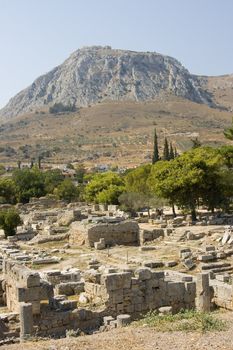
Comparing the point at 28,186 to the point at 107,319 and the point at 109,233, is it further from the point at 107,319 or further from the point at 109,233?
the point at 107,319

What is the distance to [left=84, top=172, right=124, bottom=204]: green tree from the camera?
56.0m

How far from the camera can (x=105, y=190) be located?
190 feet

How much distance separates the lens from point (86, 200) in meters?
63.8

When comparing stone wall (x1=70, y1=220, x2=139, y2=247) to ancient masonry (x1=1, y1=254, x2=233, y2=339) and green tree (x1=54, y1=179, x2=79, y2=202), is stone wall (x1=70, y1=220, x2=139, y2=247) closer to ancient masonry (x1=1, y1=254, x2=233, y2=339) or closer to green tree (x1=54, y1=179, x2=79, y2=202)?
ancient masonry (x1=1, y1=254, x2=233, y2=339)

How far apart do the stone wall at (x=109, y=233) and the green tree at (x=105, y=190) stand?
22220 millimetres

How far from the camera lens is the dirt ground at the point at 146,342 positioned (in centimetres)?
1005

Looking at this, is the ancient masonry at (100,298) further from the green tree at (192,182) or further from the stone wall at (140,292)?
the green tree at (192,182)

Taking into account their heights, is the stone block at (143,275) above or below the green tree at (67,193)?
below

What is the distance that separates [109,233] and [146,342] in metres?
22.2

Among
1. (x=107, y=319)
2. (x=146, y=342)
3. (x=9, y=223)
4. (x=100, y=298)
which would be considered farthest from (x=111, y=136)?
(x=146, y=342)

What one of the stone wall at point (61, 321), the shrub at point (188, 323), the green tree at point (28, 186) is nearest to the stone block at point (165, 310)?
the stone wall at point (61, 321)

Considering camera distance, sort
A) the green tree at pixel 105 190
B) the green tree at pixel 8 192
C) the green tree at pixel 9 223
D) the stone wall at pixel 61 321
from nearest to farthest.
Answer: the stone wall at pixel 61 321, the green tree at pixel 9 223, the green tree at pixel 105 190, the green tree at pixel 8 192

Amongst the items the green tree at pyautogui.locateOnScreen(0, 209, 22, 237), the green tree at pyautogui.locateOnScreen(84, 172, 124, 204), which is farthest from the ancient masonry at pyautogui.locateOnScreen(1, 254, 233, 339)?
the green tree at pyautogui.locateOnScreen(84, 172, 124, 204)

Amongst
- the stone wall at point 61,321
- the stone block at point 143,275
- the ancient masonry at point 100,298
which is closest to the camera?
the stone wall at point 61,321
